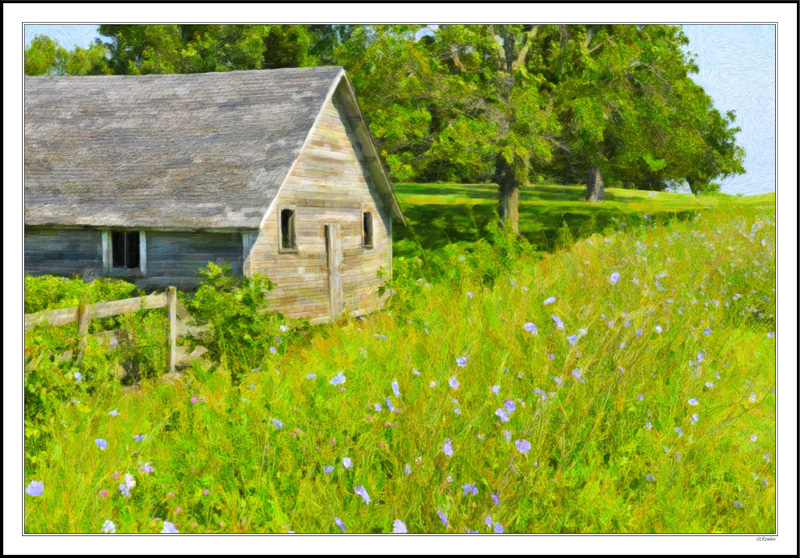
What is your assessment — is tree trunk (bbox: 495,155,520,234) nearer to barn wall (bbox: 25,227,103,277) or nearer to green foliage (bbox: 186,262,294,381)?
barn wall (bbox: 25,227,103,277)

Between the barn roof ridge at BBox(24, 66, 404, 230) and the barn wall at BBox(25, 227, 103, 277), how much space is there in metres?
0.55

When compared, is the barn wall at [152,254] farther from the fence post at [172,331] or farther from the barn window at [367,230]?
the barn window at [367,230]

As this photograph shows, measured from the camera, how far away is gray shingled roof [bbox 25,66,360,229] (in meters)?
14.6

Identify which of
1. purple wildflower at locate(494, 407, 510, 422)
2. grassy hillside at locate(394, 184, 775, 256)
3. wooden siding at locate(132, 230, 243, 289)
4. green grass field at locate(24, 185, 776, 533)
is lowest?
green grass field at locate(24, 185, 776, 533)

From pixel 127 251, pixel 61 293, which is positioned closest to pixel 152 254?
pixel 127 251

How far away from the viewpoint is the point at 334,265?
671 inches

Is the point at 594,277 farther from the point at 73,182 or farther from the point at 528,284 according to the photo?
the point at 73,182

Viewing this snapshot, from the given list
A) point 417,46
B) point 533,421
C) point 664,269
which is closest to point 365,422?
point 533,421

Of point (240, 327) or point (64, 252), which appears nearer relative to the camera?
point (240, 327)

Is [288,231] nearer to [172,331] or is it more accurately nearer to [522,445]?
[172,331]

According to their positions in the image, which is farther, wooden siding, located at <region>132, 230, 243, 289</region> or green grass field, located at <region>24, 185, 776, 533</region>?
wooden siding, located at <region>132, 230, 243, 289</region>

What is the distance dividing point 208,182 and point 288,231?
2136 millimetres

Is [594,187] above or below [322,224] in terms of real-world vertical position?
above

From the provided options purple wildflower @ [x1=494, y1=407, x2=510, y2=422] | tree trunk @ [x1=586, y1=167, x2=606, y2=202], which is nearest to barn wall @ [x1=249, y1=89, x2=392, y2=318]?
purple wildflower @ [x1=494, y1=407, x2=510, y2=422]
